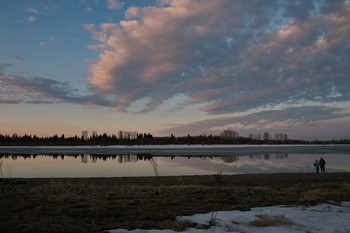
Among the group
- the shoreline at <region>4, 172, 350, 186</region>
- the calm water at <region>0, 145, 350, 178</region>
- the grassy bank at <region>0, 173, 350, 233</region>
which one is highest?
the grassy bank at <region>0, 173, 350, 233</region>

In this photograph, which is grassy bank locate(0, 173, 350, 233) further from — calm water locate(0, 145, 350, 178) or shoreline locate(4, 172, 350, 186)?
calm water locate(0, 145, 350, 178)

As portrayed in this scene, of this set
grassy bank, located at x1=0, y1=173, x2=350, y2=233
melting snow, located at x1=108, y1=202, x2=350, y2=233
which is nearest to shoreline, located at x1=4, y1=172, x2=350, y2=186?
grassy bank, located at x1=0, y1=173, x2=350, y2=233

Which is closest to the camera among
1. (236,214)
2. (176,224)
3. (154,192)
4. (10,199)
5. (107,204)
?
(176,224)

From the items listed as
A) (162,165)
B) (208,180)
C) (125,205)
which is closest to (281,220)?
(125,205)

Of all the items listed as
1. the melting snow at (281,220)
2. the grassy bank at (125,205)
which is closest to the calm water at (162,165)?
the grassy bank at (125,205)

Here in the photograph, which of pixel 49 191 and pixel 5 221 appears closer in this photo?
pixel 5 221

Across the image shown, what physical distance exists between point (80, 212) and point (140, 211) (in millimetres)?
2054

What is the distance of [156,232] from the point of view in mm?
7188

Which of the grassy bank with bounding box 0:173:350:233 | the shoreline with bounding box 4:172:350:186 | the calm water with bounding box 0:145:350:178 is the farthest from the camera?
the calm water with bounding box 0:145:350:178

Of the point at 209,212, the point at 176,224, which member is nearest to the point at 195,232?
Result: the point at 176,224

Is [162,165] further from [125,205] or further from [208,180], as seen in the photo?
[125,205]

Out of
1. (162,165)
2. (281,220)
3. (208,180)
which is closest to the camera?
(281,220)

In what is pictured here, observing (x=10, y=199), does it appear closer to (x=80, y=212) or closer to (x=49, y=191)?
(x=49, y=191)

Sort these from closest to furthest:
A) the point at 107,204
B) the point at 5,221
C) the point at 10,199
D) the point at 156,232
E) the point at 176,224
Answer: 1. the point at 156,232
2. the point at 176,224
3. the point at 5,221
4. the point at 107,204
5. the point at 10,199
